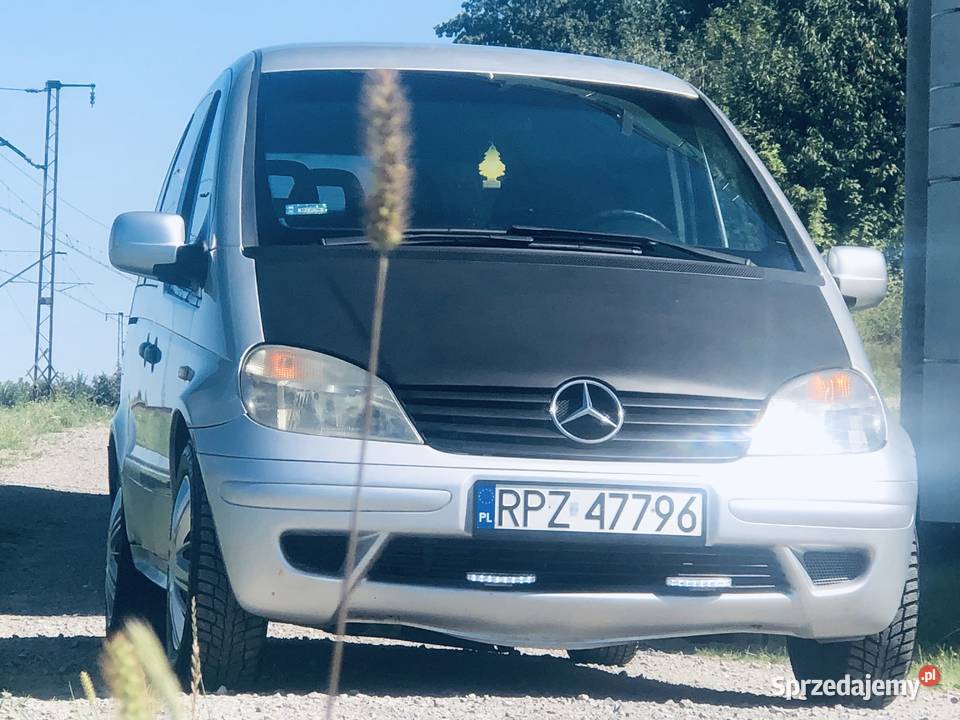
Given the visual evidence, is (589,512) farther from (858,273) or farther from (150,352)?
(150,352)

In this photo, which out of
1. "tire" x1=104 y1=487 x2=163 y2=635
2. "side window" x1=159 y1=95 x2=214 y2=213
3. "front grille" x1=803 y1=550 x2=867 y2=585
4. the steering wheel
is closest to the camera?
"front grille" x1=803 y1=550 x2=867 y2=585

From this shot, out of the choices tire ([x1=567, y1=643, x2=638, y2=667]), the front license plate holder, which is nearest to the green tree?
tire ([x1=567, y1=643, x2=638, y2=667])

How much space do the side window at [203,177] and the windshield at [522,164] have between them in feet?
0.66

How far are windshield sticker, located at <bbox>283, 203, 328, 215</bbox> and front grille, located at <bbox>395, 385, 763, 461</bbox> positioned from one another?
943mm

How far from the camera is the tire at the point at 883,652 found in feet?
14.4

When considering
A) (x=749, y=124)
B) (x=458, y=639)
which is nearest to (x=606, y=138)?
(x=458, y=639)

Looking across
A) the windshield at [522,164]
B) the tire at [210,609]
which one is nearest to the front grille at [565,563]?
the tire at [210,609]

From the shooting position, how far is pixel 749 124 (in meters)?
37.6

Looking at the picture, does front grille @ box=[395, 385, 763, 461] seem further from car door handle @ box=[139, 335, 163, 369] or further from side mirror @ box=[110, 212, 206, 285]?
car door handle @ box=[139, 335, 163, 369]

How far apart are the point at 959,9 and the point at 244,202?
5.19m

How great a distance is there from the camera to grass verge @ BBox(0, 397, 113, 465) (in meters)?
19.0

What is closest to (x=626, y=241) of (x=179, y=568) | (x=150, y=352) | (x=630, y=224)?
(x=630, y=224)

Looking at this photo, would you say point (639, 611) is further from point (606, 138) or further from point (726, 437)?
point (606, 138)

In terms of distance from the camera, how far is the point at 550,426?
13.0ft
